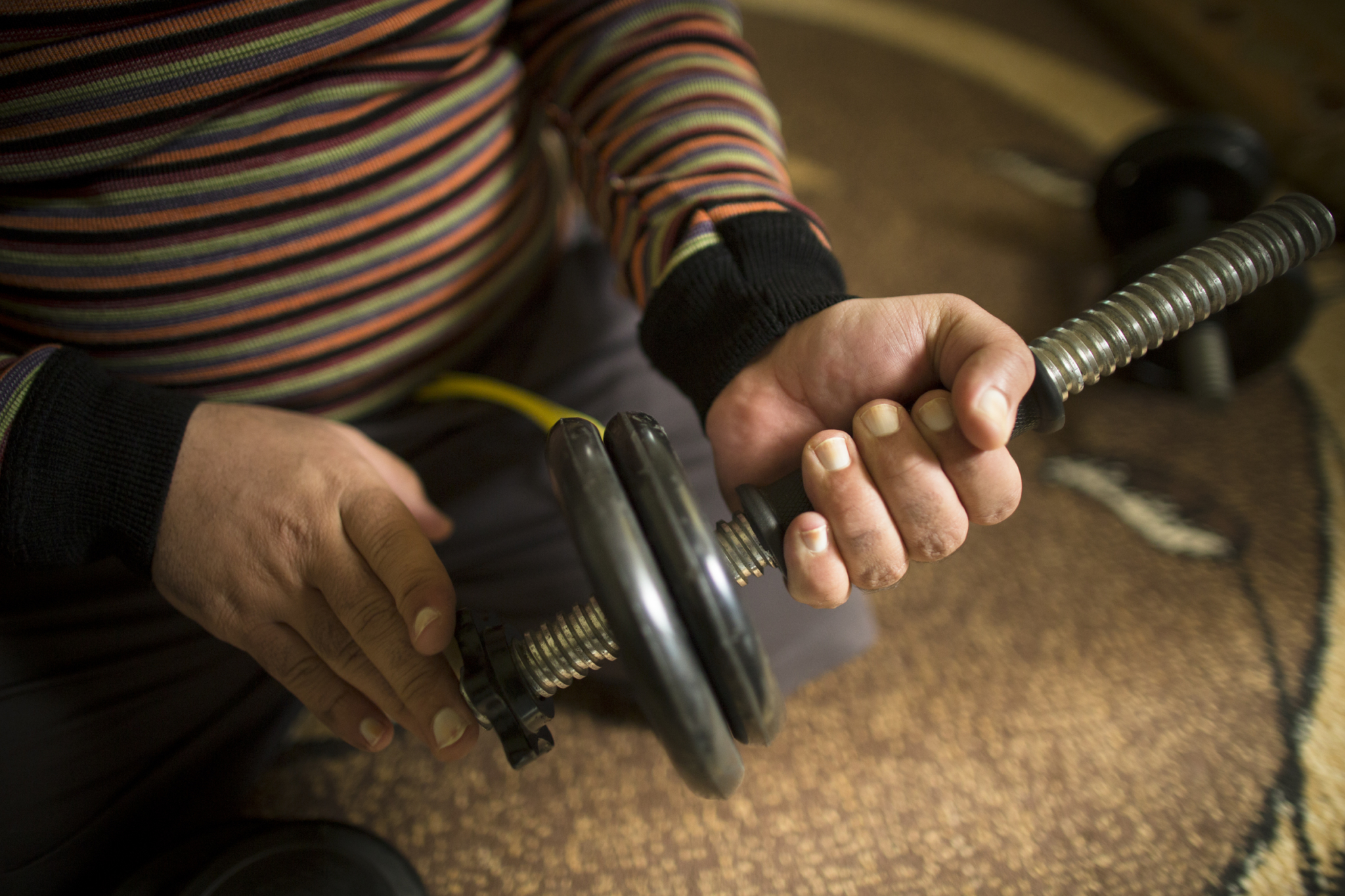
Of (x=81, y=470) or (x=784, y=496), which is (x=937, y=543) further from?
(x=81, y=470)

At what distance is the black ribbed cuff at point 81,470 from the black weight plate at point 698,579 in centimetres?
24

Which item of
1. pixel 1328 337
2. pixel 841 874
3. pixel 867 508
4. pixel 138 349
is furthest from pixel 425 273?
pixel 1328 337

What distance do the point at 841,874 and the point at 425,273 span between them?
0.42 m

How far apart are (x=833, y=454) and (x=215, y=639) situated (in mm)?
345

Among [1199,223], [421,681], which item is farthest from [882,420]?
[1199,223]

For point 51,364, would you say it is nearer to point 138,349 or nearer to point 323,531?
point 138,349

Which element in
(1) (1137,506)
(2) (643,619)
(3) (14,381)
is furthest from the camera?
(1) (1137,506)

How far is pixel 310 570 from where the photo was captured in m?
0.36

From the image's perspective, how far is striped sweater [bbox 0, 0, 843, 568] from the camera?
0.35m

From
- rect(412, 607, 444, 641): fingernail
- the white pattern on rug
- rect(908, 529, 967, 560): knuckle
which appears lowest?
the white pattern on rug

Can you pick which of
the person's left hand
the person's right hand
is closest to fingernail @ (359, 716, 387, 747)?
the person's right hand

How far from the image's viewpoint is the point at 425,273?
1.47 ft

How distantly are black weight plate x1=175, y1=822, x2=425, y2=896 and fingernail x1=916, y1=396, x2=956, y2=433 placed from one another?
36cm

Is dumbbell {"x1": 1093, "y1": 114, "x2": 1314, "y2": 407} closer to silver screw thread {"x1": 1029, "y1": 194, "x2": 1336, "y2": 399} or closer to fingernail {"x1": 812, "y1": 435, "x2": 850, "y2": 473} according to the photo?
silver screw thread {"x1": 1029, "y1": 194, "x2": 1336, "y2": 399}
